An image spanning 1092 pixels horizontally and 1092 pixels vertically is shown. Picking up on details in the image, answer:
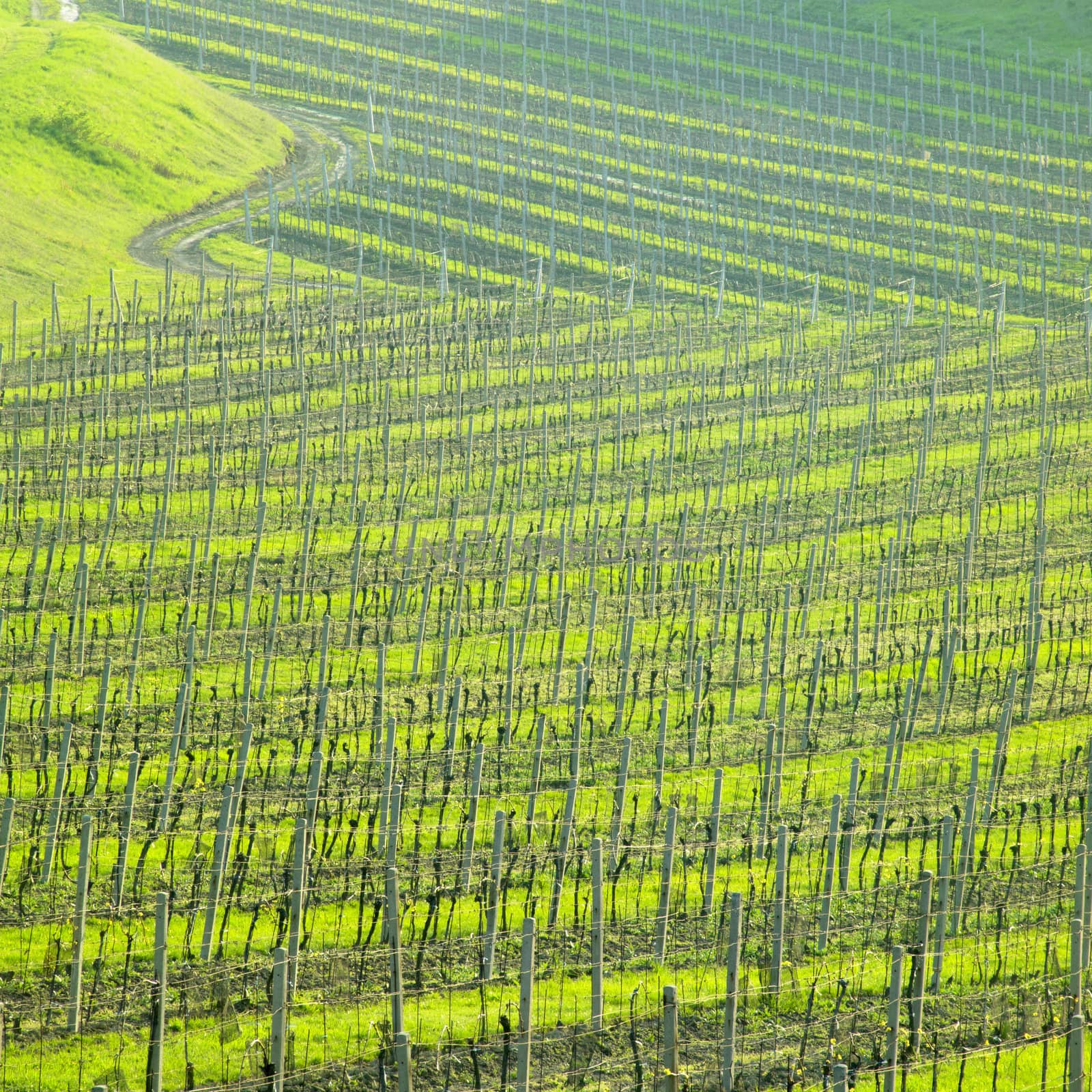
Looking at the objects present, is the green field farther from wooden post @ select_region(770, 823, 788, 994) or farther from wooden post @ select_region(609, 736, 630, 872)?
wooden post @ select_region(609, 736, 630, 872)

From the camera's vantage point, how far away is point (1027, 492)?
33.8 m

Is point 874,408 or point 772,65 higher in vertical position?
Answer: point 772,65

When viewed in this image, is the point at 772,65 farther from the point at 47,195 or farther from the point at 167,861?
the point at 167,861

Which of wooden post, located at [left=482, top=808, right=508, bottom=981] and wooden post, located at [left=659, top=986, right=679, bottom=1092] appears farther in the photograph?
wooden post, located at [left=482, top=808, right=508, bottom=981]

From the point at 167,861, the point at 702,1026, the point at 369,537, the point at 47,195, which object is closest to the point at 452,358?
the point at 369,537

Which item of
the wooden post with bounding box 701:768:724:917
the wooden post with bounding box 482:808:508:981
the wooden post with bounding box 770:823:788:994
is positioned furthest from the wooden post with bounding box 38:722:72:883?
the wooden post with bounding box 770:823:788:994

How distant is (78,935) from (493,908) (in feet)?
12.1

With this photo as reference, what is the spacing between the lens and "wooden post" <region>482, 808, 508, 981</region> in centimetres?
1462

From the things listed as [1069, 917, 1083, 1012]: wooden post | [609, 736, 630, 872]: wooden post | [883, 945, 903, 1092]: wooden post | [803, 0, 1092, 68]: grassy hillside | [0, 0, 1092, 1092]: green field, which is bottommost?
[0, 0, 1092, 1092]: green field

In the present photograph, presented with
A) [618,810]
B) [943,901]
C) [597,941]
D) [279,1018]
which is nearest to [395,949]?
[279,1018]

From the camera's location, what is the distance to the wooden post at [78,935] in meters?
13.8

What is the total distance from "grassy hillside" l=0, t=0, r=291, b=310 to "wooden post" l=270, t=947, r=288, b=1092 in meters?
42.8

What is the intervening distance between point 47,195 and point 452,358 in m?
24.9

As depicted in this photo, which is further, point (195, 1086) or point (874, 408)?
point (874, 408)
